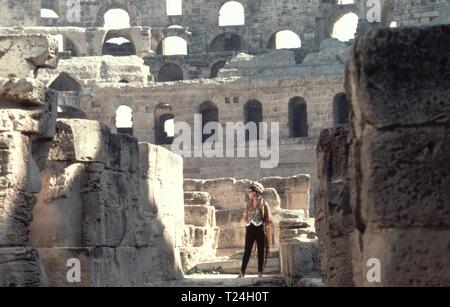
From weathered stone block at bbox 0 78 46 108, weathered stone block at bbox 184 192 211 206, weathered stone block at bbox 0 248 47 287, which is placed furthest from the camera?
weathered stone block at bbox 184 192 211 206

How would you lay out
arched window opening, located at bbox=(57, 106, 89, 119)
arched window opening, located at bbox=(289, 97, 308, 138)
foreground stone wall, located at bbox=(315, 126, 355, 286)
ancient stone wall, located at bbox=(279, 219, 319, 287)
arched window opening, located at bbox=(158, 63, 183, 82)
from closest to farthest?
foreground stone wall, located at bbox=(315, 126, 355, 286) < ancient stone wall, located at bbox=(279, 219, 319, 287) < arched window opening, located at bbox=(289, 97, 308, 138) < arched window opening, located at bbox=(57, 106, 89, 119) < arched window opening, located at bbox=(158, 63, 183, 82)

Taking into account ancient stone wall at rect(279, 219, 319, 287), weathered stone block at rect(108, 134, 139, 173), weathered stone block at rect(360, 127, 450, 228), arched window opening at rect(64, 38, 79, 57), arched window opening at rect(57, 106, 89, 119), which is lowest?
ancient stone wall at rect(279, 219, 319, 287)

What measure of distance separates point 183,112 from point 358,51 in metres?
30.5

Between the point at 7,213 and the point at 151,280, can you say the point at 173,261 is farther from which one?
the point at 7,213

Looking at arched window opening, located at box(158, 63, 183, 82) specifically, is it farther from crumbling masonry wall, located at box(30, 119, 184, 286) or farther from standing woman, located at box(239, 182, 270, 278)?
crumbling masonry wall, located at box(30, 119, 184, 286)

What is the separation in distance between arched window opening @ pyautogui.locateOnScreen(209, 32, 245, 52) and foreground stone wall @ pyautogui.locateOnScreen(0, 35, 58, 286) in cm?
3837

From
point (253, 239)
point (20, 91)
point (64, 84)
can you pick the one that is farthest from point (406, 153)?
point (64, 84)

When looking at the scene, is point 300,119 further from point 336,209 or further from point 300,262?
point 336,209

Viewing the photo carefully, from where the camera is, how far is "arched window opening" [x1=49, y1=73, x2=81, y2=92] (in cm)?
3966

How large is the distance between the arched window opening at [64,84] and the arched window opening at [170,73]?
4962 mm

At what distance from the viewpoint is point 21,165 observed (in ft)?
25.5

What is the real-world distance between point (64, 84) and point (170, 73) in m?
5.47

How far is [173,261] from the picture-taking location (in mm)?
13141

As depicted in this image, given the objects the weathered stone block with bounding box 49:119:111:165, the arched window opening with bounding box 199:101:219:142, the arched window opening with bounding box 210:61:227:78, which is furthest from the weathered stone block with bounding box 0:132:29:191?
the arched window opening with bounding box 210:61:227:78
